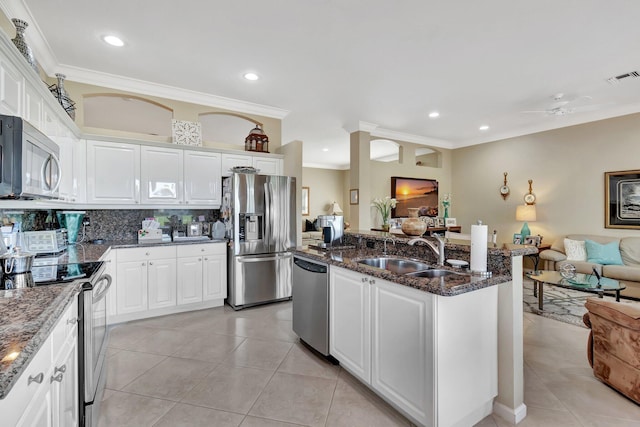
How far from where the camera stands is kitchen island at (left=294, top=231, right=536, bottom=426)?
5.21 ft

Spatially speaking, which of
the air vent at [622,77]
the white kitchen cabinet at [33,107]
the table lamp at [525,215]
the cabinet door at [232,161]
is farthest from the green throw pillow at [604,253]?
the white kitchen cabinet at [33,107]

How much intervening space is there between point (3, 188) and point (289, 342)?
2398 mm

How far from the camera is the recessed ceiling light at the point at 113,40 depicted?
267cm

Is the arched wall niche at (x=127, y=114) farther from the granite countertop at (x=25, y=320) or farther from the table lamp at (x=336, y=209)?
the table lamp at (x=336, y=209)

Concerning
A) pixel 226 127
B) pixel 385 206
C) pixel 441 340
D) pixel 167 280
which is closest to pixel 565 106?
pixel 385 206

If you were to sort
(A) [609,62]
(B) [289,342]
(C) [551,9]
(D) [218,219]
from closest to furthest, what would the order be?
(C) [551,9] → (B) [289,342] → (A) [609,62] → (D) [218,219]

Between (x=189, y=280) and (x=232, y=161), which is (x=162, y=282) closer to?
(x=189, y=280)

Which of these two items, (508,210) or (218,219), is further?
(508,210)

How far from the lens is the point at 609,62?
315cm

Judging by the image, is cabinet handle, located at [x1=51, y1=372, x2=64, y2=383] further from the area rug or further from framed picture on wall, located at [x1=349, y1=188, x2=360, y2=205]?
framed picture on wall, located at [x1=349, y1=188, x2=360, y2=205]

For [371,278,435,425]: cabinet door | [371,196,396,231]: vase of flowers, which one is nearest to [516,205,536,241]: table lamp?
[371,196,396,231]: vase of flowers

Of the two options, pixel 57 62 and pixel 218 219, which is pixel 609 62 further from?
pixel 57 62

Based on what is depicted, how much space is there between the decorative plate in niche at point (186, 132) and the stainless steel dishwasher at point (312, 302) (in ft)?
7.24

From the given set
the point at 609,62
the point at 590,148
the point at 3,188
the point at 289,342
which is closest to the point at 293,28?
the point at 3,188
